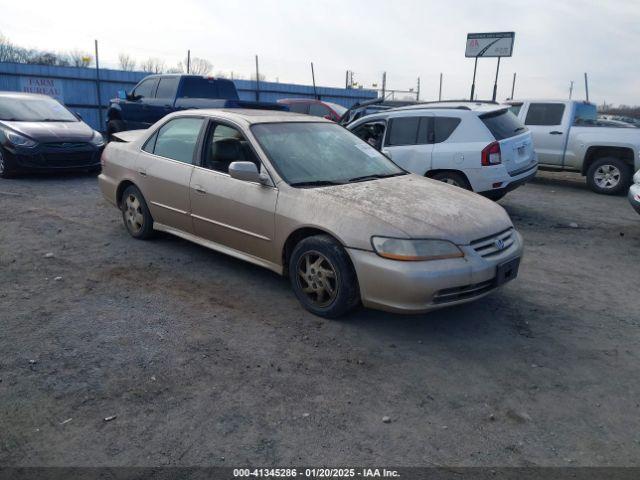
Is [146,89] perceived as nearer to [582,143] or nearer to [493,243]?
[582,143]

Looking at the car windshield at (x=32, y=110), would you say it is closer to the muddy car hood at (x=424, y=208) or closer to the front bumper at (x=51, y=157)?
the front bumper at (x=51, y=157)

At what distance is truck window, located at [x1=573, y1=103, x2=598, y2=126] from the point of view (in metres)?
10.7

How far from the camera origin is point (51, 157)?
9.66m

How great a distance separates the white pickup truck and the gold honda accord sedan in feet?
22.3

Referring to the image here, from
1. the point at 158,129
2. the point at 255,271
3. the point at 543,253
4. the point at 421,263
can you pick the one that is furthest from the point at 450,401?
the point at 158,129

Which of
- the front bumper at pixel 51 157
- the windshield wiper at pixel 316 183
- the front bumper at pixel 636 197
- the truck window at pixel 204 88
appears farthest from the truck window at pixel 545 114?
the front bumper at pixel 51 157

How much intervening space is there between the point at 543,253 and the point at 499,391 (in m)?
3.38

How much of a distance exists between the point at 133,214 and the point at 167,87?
725cm

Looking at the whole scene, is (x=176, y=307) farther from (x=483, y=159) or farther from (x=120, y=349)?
(x=483, y=159)

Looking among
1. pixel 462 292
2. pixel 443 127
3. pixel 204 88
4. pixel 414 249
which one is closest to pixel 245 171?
pixel 414 249

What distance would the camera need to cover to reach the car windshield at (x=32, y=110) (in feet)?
33.2

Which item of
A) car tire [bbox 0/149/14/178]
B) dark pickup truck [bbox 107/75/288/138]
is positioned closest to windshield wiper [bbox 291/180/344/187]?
car tire [bbox 0/149/14/178]

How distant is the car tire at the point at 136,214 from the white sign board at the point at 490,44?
17.1 metres

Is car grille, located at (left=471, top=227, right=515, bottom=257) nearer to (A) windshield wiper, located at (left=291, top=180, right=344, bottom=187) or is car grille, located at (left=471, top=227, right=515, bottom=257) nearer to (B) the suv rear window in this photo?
(A) windshield wiper, located at (left=291, top=180, right=344, bottom=187)
